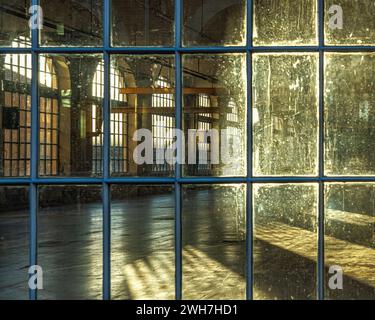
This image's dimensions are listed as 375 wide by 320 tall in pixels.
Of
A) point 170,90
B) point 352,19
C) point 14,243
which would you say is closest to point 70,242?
point 14,243

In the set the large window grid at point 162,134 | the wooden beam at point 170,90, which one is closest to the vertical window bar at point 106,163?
the wooden beam at point 170,90

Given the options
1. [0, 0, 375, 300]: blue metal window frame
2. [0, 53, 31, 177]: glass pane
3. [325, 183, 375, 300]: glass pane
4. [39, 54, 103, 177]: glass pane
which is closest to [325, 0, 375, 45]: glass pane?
[0, 0, 375, 300]: blue metal window frame

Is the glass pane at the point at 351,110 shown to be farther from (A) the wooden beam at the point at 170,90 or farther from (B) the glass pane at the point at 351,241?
(A) the wooden beam at the point at 170,90

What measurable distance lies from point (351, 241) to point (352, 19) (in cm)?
124

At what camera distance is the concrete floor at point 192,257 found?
21.7ft

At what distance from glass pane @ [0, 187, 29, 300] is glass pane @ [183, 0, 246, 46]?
129cm

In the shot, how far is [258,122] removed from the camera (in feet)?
21.8

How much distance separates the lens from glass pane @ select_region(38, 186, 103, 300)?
663cm

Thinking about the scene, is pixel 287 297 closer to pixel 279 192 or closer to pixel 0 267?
pixel 279 192

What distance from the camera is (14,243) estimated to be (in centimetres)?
670

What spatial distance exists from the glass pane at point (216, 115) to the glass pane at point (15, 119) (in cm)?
89
